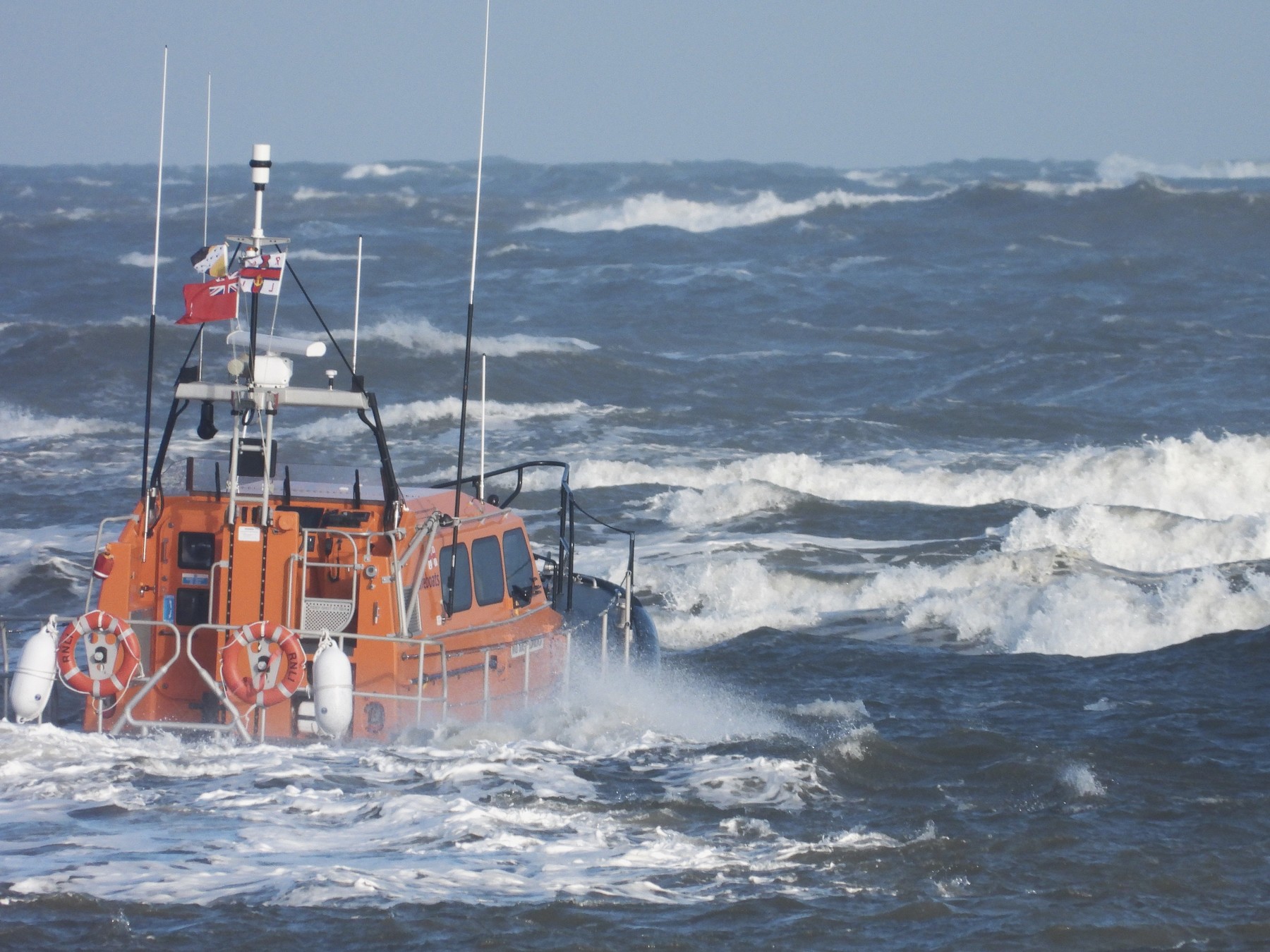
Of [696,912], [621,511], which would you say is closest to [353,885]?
[696,912]

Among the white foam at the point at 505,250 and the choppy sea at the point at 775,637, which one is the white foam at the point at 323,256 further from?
the choppy sea at the point at 775,637

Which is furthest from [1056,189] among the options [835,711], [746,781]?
[746,781]

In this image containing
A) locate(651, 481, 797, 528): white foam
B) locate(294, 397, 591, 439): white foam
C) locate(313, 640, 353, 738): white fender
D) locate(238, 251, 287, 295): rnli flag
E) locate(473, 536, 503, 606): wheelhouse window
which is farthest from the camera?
locate(294, 397, 591, 439): white foam

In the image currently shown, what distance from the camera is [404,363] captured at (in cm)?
2775

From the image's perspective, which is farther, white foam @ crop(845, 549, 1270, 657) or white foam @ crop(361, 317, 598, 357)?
white foam @ crop(361, 317, 598, 357)

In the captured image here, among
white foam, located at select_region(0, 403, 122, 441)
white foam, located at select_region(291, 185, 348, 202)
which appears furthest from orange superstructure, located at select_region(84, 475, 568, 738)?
white foam, located at select_region(291, 185, 348, 202)

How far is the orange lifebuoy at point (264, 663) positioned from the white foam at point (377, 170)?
81.6 metres

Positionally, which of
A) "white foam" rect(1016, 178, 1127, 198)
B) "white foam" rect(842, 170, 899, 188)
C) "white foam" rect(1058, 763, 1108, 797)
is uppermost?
"white foam" rect(842, 170, 899, 188)

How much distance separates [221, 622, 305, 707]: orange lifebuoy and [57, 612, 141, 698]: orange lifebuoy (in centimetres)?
54

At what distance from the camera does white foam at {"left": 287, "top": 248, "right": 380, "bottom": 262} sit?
43781 millimetres

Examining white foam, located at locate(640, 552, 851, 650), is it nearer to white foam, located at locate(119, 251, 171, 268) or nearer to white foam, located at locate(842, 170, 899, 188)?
white foam, located at locate(119, 251, 171, 268)

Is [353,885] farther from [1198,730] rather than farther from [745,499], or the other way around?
[745,499]

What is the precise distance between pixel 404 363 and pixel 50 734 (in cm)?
1981

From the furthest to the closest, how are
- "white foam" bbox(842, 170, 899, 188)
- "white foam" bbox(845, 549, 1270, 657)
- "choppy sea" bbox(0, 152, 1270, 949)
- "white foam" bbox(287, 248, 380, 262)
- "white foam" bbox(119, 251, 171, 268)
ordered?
"white foam" bbox(842, 170, 899, 188) < "white foam" bbox(287, 248, 380, 262) < "white foam" bbox(119, 251, 171, 268) < "white foam" bbox(845, 549, 1270, 657) < "choppy sea" bbox(0, 152, 1270, 949)
